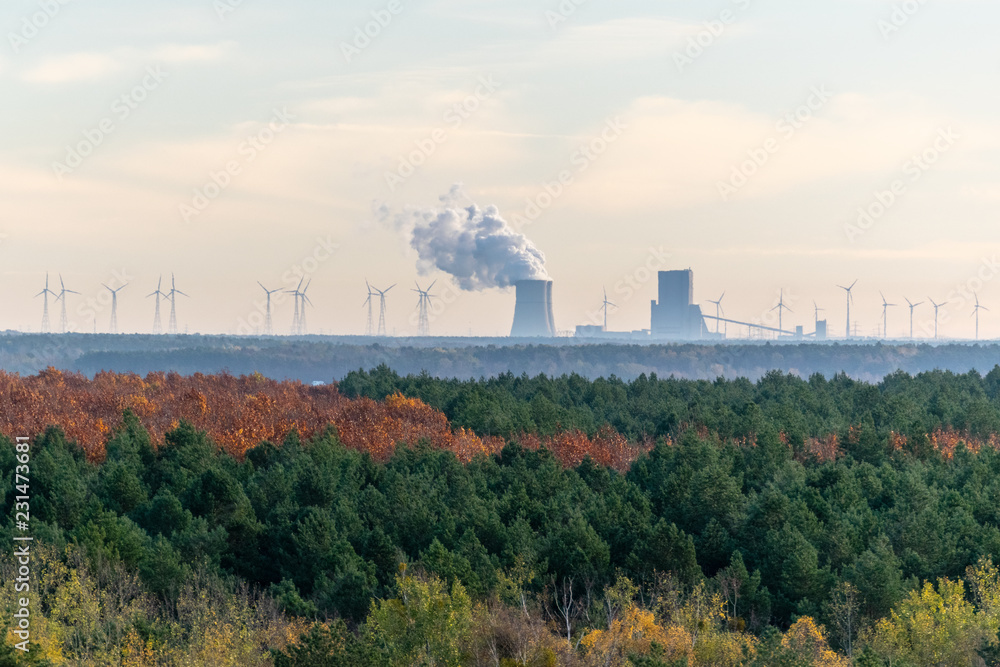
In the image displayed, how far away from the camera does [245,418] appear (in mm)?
109750

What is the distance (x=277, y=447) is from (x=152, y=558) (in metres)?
34.8

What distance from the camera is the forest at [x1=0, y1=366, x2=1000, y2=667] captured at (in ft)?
162

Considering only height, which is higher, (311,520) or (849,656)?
(311,520)

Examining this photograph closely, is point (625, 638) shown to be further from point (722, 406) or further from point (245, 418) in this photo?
point (722, 406)

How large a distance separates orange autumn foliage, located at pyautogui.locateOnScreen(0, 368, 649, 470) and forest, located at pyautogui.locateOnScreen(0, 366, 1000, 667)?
0.91 m

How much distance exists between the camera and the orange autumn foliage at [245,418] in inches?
3856

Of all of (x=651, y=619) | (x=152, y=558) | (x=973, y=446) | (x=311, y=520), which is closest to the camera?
(x=651, y=619)

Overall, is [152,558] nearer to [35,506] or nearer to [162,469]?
[35,506]

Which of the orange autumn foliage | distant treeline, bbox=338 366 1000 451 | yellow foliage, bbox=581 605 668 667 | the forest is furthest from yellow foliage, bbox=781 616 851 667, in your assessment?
distant treeline, bbox=338 366 1000 451

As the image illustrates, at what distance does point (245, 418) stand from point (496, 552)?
167 ft

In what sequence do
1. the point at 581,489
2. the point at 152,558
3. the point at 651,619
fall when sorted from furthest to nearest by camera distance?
the point at 581,489
the point at 152,558
the point at 651,619

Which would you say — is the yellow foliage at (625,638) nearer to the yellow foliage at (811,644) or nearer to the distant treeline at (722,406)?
the yellow foliage at (811,644)

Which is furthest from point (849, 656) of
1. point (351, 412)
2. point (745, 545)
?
point (351, 412)

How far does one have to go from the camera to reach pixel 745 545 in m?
65.2
